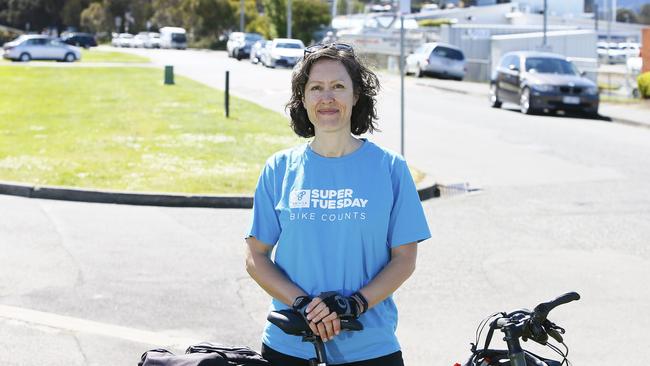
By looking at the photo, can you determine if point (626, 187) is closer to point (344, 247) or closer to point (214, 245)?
point (214, 245)

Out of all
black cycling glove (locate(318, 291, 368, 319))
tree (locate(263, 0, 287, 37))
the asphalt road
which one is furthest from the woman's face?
tree (locate(263, 0, 287, 37))

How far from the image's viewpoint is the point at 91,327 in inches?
295

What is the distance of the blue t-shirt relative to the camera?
3.73 m

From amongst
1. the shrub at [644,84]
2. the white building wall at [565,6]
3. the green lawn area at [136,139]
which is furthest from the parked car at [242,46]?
the white building wall at [565,6]

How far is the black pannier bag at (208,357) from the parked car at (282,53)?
170 ft

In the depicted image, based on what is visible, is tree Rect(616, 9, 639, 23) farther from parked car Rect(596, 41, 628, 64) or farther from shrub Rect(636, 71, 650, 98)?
shrub Rect(636, 71, 650, 98)

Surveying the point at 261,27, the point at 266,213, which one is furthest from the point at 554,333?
the point at 261,27

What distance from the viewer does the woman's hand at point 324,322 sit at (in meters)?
3.47

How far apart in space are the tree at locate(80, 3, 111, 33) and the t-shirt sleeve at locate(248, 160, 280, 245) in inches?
5064

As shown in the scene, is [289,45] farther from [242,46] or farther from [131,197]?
[131,197]

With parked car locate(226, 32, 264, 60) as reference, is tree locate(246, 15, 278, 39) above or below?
above

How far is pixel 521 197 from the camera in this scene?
13.9 metres

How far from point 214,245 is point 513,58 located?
21363 millimetres

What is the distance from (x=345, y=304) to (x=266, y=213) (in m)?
0.51
